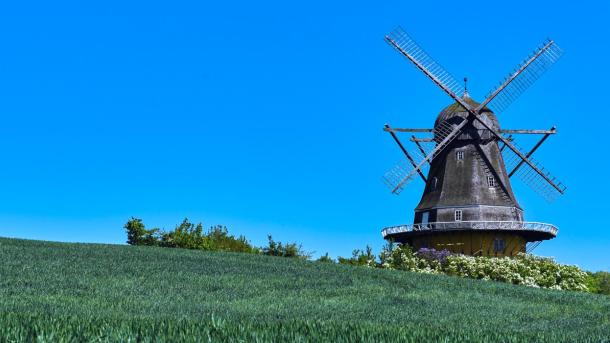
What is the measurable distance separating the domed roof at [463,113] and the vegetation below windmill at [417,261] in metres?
10.3

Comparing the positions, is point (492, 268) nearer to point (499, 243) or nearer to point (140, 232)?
point (499, 243)

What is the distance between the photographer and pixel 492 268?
104ft

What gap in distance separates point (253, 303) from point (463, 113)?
1136 inches

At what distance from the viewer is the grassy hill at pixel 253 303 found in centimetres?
713

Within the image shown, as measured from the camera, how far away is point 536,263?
33500mm

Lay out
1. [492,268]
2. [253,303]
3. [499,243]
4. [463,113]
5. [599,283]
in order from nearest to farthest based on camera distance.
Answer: [253,303] → [492,268] → [599,283] → [499,243] → [463,113]

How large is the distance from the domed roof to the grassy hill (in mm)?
19600

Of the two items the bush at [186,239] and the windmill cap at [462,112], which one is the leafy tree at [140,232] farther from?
the windmill cap at [462,112]

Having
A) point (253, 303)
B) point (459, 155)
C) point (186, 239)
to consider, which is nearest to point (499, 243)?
point (459, 155)

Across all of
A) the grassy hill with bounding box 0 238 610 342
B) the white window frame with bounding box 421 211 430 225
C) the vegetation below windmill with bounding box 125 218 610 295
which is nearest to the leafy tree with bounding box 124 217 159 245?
the vegetation below windmill with bounding box 125 218 610 295

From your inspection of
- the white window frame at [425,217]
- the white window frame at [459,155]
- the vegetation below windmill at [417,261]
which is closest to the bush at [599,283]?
the vegetation below windmill at [417,261]

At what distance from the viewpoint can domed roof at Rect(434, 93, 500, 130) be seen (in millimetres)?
41062

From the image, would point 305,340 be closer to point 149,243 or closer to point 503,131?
point 149,243

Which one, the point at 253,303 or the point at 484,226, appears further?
the point at 484,226
